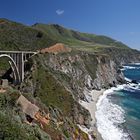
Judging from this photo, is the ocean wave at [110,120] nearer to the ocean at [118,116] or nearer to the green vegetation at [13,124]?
the ocean at [118,116]

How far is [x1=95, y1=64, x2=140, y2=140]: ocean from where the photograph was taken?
49812 mm

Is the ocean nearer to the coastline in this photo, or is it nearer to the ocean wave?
the ocean wave

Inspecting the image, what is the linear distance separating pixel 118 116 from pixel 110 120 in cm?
485

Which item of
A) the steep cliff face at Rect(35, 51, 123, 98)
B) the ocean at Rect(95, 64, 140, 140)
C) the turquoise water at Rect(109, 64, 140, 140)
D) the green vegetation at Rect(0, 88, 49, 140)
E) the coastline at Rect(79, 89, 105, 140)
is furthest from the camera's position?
the steep cliff face at Rect(35, 51, 123, 98)

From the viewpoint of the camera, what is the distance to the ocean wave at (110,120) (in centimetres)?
4882

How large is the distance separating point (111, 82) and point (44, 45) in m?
31.9

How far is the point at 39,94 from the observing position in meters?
57.0

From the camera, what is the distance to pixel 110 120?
58406mm

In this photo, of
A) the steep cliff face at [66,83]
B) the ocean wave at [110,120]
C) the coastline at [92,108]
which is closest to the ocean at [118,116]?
the ocean wave at [110,120]

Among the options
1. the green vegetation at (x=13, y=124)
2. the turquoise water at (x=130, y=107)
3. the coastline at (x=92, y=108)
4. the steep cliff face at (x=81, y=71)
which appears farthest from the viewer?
the steep cliff face at (x=81, y=71)

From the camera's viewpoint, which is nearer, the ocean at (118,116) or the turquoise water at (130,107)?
the ocean at (118,116)

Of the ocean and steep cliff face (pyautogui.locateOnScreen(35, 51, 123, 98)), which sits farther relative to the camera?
steep cliff face (pyautogui.locateOnScreen(35, 51, 123, 98))

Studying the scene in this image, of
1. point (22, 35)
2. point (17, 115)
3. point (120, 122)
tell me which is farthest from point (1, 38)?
point (17, 115)

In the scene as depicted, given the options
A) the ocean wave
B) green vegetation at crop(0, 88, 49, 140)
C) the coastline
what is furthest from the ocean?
green vegetation at crop(0, 88, 49, 140)
